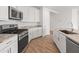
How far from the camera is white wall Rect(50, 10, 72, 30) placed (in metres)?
13.7

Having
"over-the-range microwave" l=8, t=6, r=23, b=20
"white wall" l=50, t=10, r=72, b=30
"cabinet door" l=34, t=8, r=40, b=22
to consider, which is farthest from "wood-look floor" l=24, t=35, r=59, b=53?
"white wall" l=50, t=10, r=72, b=30

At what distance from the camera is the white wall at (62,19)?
541 inches

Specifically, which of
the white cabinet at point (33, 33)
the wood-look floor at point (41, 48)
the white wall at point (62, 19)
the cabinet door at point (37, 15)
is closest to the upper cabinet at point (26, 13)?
the cabinet door at point (37, 15)

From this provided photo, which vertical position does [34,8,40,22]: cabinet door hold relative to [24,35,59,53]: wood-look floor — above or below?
above

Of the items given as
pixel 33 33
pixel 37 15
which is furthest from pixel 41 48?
pixel 37 15

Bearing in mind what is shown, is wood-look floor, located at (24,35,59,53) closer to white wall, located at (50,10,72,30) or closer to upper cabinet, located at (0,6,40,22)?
upper cabinet, located at (0,6,40,22)

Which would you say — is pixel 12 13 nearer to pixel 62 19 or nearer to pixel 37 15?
pixel 37 15

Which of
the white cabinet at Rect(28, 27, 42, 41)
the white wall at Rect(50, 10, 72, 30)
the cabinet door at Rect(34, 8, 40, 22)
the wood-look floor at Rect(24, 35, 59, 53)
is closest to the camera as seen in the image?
the wood-look floor at Rect(24, 35, 59, 53)

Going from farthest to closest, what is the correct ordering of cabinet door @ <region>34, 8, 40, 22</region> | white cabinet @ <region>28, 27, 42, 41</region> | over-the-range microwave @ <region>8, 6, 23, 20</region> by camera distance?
A: cabinet door @ <region>34, 8, 40, 22</region>
white cabinet @ <region>28, 27, 42, 41</region>
over-the-range microwave @ <region>8, 6, 23, 20</region>

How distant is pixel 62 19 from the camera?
14.3 m

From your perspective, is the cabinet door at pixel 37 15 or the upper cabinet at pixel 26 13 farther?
the cabinet door at pixel 37 15

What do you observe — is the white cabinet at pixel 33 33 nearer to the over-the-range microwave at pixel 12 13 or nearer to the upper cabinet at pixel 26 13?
the upper cabinet at pixel 26 13
